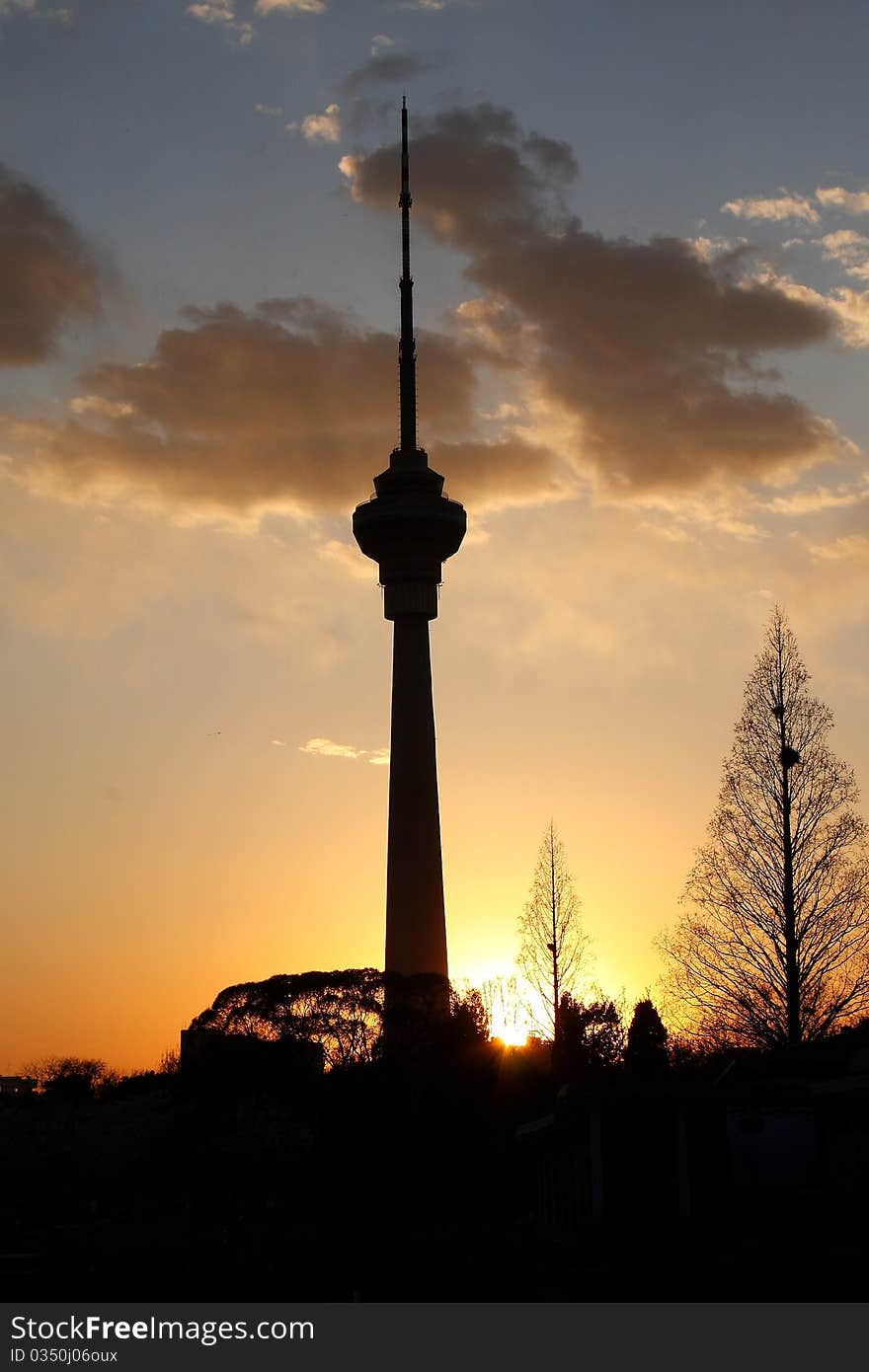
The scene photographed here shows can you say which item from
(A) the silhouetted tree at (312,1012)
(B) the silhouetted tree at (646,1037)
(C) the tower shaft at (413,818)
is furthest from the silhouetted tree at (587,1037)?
(C) the tower shaft at (413,818)

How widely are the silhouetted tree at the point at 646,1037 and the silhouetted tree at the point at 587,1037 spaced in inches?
30.0

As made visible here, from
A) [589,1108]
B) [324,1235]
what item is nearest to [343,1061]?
[324,1235]

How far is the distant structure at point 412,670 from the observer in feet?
338

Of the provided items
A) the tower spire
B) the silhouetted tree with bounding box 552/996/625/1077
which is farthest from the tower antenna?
the silhouetted tree with bounding box 552/996/625/1077

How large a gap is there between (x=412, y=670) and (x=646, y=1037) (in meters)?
38.7

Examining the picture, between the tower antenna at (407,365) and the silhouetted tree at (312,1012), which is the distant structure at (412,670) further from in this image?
the silhouetted tree at (312,1012)

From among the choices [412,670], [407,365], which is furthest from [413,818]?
[407,365]

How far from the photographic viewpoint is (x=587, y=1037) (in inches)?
2835

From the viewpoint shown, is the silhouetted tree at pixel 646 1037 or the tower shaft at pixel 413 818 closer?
the silhouetted tree at pixel 646 1037

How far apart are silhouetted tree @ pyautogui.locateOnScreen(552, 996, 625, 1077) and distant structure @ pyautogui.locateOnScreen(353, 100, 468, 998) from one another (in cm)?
2932

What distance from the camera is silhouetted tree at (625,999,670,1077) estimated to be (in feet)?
227

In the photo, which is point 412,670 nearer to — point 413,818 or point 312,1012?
point 413,818
